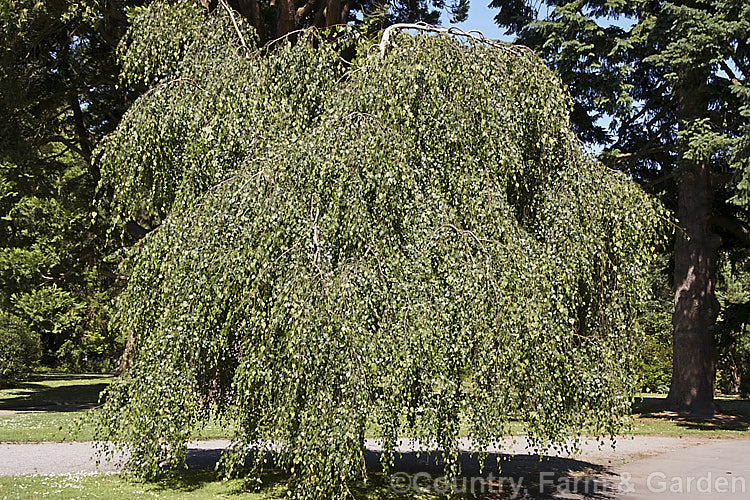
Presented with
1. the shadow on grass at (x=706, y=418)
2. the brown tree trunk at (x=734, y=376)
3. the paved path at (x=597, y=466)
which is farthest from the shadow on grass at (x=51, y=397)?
the brown tree trunk at (x=734, y=376)

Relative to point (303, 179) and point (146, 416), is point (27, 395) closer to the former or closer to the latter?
point (146, 416)

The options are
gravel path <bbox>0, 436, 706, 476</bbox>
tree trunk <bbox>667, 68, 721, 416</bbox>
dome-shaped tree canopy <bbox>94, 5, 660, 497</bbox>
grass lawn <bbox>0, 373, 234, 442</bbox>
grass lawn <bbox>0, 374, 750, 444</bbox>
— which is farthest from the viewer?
tree trunk <bbox>667, 68, 721, 416</bbox>

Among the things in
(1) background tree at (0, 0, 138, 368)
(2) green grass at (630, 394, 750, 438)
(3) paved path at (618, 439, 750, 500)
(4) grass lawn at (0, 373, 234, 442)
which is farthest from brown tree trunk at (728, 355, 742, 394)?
(1) background tree at (0, 0, 138, 368)

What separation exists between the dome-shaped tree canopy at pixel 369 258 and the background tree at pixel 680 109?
9.04m

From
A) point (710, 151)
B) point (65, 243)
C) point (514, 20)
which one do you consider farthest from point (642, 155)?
point (65, 243)

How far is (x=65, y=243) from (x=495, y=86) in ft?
58.4

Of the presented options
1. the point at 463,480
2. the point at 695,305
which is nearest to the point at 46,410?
the point at 463,480

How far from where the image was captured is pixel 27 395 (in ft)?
73.3

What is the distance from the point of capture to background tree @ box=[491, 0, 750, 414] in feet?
49.8

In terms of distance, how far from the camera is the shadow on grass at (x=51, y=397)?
1867cm

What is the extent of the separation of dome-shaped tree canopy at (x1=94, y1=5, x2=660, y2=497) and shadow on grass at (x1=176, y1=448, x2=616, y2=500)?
1211 mm

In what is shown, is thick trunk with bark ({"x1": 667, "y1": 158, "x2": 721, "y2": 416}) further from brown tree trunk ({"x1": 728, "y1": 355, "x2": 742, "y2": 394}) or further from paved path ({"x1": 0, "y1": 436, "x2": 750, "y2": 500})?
brown tree trunk ({"x1": 728, "y1": 355, "x2": 742, "y2": 394})

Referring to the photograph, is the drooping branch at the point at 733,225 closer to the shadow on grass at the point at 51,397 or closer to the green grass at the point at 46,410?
the green grass at the point at 46,410

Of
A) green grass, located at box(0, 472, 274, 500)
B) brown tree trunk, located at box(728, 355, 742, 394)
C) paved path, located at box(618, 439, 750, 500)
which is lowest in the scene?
green grass, located at box(0, 472, 274, 500)
